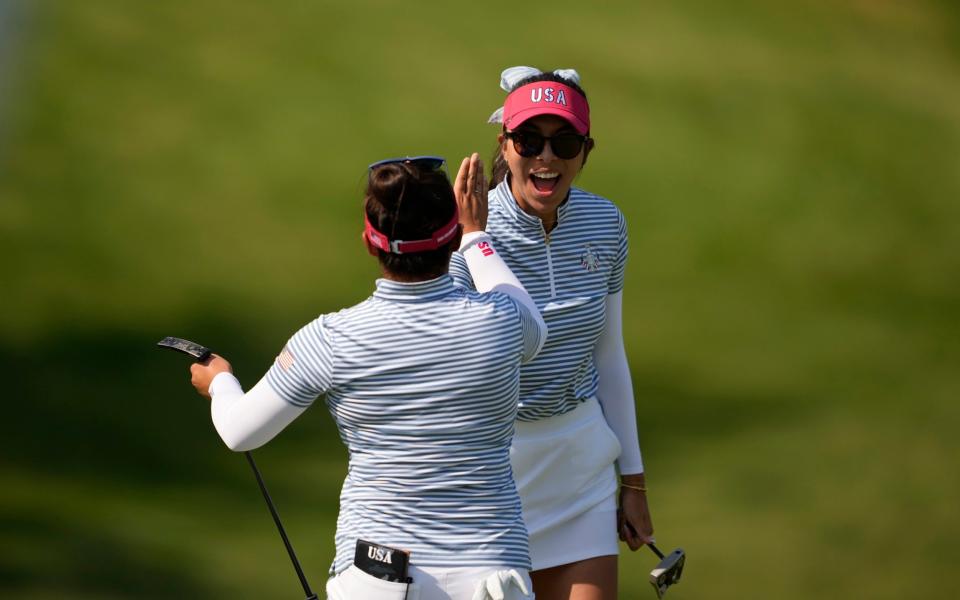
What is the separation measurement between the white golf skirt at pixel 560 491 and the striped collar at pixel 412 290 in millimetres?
689

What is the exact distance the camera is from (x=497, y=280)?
230 centimetres

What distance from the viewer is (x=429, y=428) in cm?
204

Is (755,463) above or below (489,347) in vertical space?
below

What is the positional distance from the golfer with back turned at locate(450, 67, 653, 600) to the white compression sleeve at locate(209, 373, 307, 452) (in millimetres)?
652

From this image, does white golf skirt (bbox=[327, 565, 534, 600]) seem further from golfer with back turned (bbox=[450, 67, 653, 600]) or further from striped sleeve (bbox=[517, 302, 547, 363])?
golfer with back turned (bbox=[450, 67, 653, 600])

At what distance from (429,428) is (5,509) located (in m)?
2.89

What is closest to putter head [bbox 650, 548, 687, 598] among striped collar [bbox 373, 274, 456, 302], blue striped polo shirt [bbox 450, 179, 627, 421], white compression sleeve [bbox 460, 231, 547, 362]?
blue striped polo shirt [bbox 450, 179, 627, 421]

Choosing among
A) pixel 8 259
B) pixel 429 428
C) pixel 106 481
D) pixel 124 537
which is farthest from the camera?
pixel 8 259

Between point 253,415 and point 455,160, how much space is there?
4.00 m

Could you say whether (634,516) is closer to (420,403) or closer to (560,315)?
(560,315)

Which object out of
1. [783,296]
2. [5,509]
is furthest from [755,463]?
[5,509]

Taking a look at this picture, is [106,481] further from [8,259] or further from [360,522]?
[360,522]

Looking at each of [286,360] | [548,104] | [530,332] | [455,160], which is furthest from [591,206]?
[455,160]

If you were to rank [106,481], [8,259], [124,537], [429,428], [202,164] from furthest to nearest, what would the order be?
[202,164], [8,259], [106,481], [124,537], [429,428]
